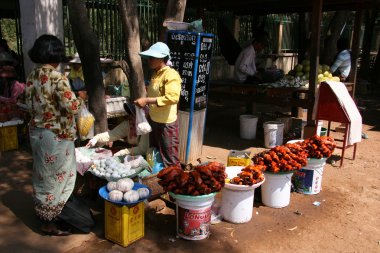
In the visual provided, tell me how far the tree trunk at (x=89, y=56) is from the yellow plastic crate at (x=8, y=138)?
69.4 inches

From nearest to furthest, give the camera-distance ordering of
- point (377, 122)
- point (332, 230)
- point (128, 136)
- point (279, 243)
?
point (279, 243), point (332, 230), point (128, 136), point (377, 122)

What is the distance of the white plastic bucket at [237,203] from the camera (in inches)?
158

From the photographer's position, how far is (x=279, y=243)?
384 cm

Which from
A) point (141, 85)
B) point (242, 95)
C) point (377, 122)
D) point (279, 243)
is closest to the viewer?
point (279, 243)

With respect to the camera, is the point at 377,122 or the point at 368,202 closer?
the point at 368,202

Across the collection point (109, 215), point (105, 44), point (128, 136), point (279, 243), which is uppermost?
point (105, 44)

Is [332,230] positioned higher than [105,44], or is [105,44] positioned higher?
[105,44]

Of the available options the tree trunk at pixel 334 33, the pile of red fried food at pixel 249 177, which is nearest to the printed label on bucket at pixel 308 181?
the pile of red fried food at pixel 249 177

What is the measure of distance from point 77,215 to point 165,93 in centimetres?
157

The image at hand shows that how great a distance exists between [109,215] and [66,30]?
575cm

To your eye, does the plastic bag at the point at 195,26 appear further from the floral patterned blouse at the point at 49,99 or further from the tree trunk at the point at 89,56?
the floral patterned blouse at the point at 49,99

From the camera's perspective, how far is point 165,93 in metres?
4.17

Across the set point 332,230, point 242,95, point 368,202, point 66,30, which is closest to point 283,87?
point 242,95

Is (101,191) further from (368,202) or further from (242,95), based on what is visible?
(242,95)
